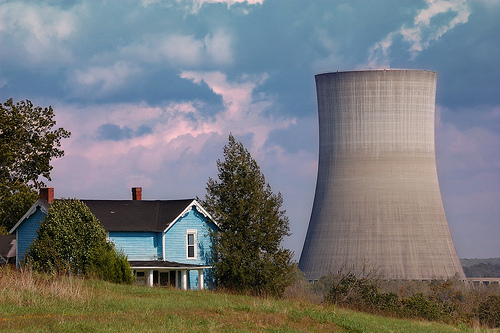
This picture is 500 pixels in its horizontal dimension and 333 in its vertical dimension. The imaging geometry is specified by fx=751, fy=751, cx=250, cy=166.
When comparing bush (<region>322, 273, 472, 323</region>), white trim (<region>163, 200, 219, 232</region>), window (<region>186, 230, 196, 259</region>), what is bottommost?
bush (<region>322, 273, 472, 323</region>)

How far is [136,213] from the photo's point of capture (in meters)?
34.1

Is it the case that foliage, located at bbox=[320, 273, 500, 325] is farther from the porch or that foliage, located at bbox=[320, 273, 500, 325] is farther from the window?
the window

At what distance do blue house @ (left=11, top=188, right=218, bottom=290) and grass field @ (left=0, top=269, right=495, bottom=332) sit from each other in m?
12.5

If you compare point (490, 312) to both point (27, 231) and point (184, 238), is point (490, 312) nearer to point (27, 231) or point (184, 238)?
point (184, 238)

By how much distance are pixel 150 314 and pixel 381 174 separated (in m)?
30.7

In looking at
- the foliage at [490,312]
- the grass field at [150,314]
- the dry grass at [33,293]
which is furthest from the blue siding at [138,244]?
the dry grass at [33,293]

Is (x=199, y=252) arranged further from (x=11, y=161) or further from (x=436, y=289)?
(x=436, y=289)

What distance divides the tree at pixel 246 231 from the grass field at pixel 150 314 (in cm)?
1179

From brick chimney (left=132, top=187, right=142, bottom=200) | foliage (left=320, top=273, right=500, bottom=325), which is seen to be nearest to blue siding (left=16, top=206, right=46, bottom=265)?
brick chimney (left=132, top=187, right=142, bottom=200)

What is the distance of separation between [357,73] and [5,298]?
103 ft

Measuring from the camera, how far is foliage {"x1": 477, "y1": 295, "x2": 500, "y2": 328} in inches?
1247

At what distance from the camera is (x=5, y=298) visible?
1570 cm

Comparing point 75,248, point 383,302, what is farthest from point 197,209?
point 383,302

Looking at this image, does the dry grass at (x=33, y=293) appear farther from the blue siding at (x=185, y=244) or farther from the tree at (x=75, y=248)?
the blue siding at (x=185, y=244)
